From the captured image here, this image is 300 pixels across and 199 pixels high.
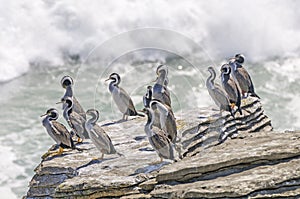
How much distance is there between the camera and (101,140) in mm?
13781

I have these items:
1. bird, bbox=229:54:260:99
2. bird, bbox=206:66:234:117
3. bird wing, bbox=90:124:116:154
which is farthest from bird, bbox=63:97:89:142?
bird, bbox=229:54:260:99

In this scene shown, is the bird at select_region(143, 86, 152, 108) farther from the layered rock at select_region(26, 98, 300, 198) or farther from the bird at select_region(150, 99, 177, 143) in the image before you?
the layered rock at select_region(26, 98, 300, 198)

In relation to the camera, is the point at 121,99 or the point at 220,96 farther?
the point at 121,99

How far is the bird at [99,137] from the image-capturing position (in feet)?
45.2

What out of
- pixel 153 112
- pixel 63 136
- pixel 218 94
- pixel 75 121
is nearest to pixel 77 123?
pixel 75 121

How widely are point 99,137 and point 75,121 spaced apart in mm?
1601

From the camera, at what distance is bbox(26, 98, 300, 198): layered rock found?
11445 mm

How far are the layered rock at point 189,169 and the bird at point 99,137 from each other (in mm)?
260

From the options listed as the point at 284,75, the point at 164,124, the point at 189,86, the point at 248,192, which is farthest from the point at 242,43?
the point at 248,192

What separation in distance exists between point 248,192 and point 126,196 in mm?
2576

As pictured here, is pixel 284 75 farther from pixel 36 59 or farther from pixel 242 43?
pixel 36 59

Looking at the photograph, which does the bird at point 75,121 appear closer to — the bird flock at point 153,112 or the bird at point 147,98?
the bird flock at point 153,112

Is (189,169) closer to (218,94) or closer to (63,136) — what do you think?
(63,136)

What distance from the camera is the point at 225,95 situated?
16.2 metres
